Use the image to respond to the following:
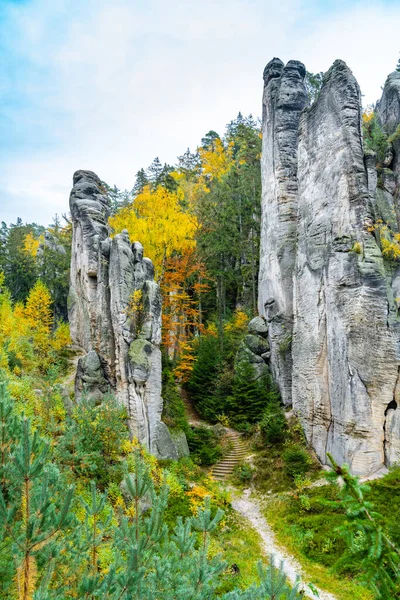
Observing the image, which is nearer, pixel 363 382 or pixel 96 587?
Answer: pixel 96 587

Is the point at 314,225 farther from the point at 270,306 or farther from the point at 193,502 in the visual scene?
the point at 193,502

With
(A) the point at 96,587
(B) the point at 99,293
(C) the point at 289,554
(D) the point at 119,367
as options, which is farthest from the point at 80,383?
(A) the point at 96,587

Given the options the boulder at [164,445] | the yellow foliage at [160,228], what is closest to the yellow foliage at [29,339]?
the boulder at [164,445]

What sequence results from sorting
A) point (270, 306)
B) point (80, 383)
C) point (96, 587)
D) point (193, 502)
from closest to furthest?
point (96, 587), point (193, 502), point (80, 383), point (270, 306)

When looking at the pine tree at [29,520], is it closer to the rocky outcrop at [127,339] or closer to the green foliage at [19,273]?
the rocky outcrop at [127,339]

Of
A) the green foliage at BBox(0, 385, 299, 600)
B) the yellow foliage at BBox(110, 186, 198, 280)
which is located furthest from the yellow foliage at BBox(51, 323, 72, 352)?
the green foliage at BBox(0, 385, 299, 600)

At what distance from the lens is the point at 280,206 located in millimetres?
22531

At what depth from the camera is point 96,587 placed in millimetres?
3338

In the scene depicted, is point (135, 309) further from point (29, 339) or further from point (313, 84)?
point (313, 84)

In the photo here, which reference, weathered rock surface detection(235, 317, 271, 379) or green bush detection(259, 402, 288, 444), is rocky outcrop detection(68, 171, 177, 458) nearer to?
green bush detection(259, 402, 288, 444)

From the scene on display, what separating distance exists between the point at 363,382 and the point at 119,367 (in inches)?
417

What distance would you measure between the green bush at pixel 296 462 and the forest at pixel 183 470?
0.20ft

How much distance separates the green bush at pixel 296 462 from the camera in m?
15.6

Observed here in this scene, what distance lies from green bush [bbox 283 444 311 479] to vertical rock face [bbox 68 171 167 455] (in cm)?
541
